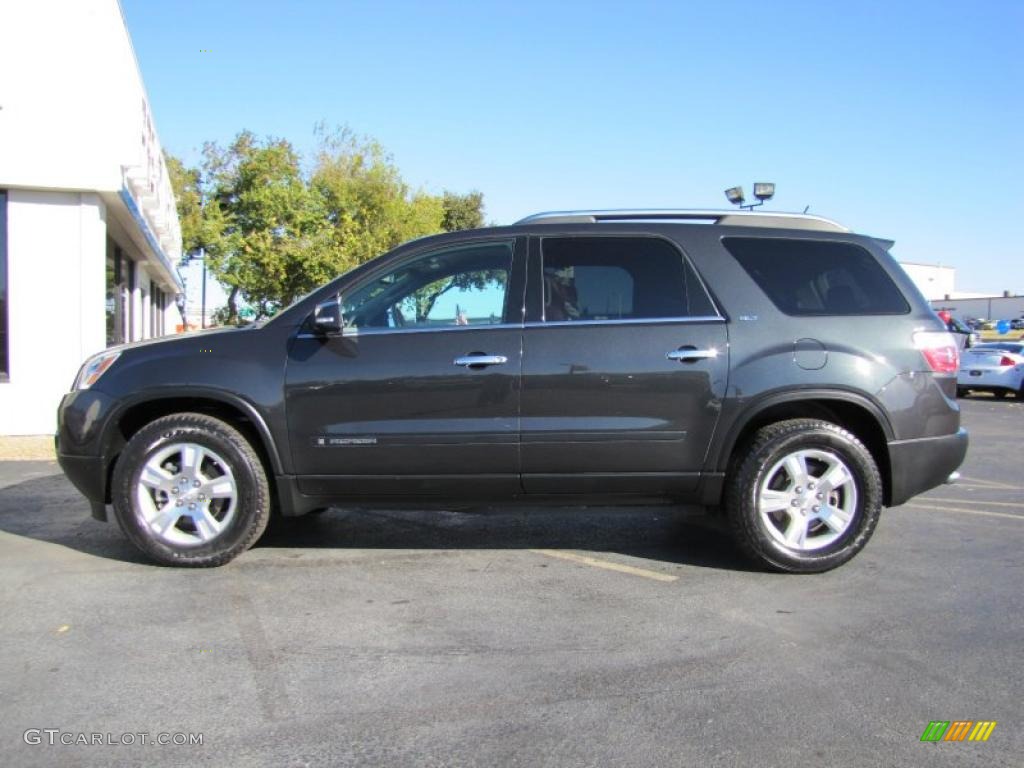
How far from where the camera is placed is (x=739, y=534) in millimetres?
4930

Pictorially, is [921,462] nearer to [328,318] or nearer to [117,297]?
[328,318]

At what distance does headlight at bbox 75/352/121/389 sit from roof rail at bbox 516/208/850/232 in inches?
100

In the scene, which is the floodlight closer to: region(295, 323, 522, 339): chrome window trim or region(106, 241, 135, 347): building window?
region(295, 323, 522, 339): chrome window trim

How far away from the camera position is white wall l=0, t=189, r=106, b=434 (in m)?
11.2

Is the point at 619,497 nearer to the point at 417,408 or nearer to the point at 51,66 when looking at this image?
the point at 417,408

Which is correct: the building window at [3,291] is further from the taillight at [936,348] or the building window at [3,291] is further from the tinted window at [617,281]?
the taillight at [936,348]

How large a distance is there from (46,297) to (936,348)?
35.2 ft

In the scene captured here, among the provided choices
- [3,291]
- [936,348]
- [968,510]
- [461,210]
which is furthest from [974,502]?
[461,210]

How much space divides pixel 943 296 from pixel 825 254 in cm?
8550

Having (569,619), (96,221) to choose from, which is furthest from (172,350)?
(96,221)

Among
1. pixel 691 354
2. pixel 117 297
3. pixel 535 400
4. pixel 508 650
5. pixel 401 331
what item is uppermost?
pixel 117 297

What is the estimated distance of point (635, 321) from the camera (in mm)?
4918

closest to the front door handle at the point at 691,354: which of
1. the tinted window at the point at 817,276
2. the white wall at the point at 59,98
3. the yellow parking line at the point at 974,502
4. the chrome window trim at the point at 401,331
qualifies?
the tinted window at the point at 817,276

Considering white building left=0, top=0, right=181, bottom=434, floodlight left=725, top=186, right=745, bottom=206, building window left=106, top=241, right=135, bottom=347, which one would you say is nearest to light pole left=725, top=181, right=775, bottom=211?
floodlight left=725, top=186, right=745, bottom=206
